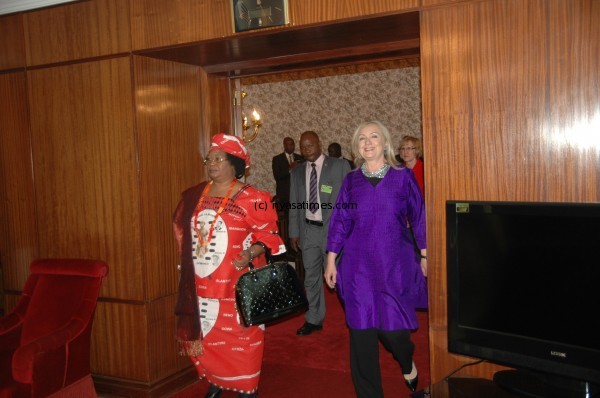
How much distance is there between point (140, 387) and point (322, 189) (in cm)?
192

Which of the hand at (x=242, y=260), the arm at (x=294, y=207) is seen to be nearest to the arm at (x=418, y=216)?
the hand at (x=242, y=260)

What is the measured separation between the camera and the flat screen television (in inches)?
71.2

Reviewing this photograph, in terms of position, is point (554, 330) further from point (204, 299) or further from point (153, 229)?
point (153, 229)

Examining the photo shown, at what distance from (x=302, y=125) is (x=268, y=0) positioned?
5.56 m

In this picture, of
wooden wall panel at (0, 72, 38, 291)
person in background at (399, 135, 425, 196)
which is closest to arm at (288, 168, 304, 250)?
person in background at (399, 135, 425, 196)

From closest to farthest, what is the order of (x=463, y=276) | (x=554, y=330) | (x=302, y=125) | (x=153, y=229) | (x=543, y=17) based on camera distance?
(x=554, y=330) → (x=463, y=276) → (x=543, y=17) → (x=153, y=229) → (x=302, y=125)

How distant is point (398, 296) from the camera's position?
2.72 m

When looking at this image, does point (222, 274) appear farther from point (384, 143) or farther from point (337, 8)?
point (337, 8)

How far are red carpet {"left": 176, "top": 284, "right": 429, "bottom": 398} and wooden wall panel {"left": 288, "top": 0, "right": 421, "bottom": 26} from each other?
2.13 meters

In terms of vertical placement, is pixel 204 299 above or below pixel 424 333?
above

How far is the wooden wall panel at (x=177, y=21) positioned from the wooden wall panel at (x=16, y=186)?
101 cm

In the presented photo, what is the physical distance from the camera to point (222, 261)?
2.89 metres

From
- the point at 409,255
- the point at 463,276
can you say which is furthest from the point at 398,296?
the point at 463,276

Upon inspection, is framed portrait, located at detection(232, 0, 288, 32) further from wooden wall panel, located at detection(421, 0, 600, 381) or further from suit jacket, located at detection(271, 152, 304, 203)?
suit jacket, located at detection(271, 152, 304, 203)
